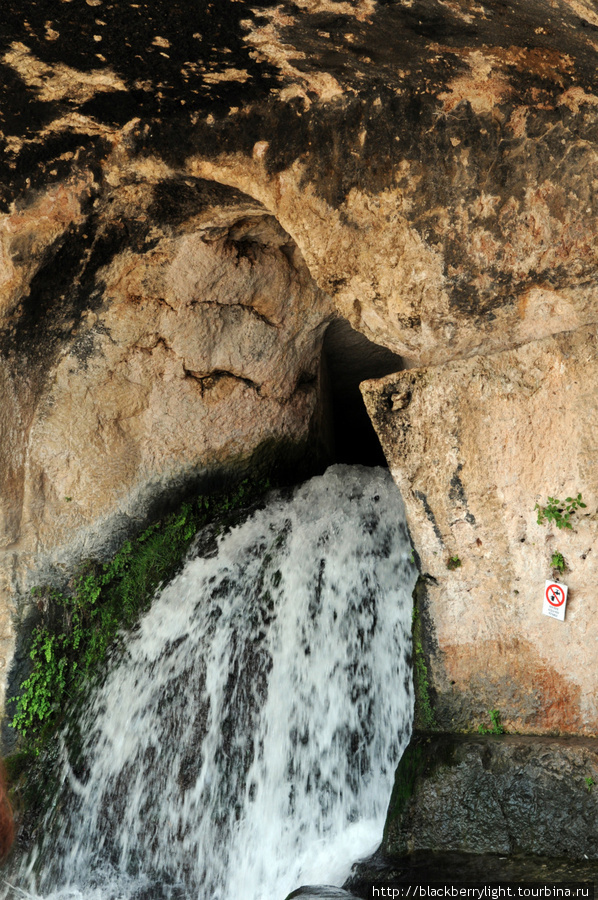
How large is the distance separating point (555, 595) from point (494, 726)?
2.22 ft

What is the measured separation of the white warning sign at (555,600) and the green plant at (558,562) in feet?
0.21

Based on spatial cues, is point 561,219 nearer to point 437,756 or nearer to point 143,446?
point 437,756

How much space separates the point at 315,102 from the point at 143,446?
2.44m

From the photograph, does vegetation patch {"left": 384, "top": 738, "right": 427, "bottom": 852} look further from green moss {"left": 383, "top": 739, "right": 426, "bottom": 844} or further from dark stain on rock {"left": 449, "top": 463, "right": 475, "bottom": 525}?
dark stain on rock {"left": 449, "top": 463, "right": 475, "bottom": 525}

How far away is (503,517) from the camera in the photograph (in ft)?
11.6

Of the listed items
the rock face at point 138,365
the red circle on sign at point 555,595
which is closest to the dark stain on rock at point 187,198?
the rock face at point 138,365

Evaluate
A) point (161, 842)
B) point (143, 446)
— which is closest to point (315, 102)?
point (143, 446)

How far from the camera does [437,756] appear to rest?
3.34 meters

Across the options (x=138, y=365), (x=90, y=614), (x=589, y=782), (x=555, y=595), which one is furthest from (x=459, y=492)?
(x=90, y=614)

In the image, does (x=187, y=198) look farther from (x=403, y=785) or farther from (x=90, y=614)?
(x=403, y=785)

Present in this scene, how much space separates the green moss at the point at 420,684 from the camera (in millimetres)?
3629

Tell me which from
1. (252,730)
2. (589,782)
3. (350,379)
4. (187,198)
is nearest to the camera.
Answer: (589,782)

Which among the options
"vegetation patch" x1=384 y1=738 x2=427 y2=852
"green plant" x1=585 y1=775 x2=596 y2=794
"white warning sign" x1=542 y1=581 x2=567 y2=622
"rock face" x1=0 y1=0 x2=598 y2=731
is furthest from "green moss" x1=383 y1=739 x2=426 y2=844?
"white warning sign" x1=542 y1=581 x2=567 y2=622

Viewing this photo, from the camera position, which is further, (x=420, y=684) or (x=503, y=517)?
(x=420, y=684)
